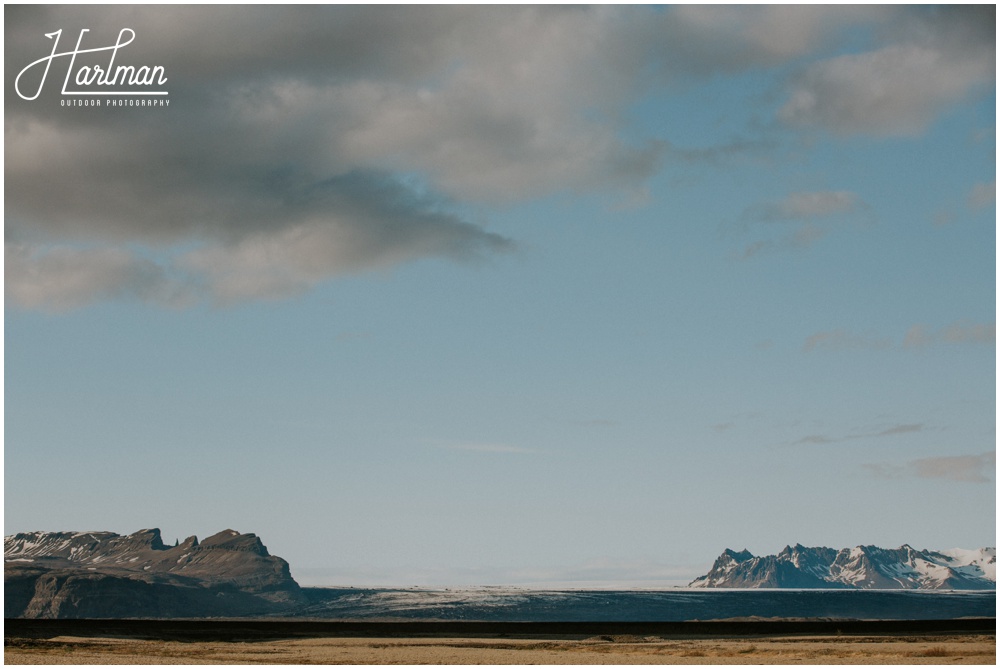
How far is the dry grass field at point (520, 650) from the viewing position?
67.6 metres

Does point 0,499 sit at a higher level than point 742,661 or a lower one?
higher

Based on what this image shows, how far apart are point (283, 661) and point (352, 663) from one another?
5192mm

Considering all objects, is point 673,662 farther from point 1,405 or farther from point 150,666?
point 1,405

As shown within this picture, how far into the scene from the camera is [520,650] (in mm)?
79250

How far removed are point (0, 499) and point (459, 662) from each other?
3450cm

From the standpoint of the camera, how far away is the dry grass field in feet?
222

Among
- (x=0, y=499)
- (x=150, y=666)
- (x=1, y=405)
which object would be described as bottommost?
(x=150, y=666)

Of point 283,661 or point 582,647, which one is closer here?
point 283,661

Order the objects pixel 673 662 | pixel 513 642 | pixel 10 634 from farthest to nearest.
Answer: pixel 10 634 → pixel 513 642 → pixel 673 662

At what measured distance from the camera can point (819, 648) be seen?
7856 centimetres

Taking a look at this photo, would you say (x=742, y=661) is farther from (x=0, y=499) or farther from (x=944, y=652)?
(x=0, y=499)

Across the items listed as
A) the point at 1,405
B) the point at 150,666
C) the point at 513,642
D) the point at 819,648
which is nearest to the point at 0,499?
the point at 1,405

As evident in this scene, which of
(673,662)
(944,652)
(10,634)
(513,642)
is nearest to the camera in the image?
(673,662)

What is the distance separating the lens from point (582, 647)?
81.9 meters
